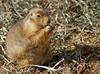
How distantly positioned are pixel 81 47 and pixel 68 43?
231mm

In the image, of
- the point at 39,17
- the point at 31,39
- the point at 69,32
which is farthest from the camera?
the point at 69,32

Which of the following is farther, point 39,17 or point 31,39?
point 31,39

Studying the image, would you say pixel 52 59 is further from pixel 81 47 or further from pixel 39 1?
pixel 39 1

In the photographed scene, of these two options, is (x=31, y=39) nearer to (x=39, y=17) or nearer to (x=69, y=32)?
(x=39, y=17)

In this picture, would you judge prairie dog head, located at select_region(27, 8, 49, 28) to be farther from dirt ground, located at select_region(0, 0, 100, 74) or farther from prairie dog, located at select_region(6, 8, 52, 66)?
dirt ground, located at select_region(0, 0, 100, 74)

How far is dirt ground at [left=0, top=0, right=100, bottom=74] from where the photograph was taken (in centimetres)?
473

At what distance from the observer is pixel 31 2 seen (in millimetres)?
5863

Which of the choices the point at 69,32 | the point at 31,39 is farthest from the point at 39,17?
the point at 69,32

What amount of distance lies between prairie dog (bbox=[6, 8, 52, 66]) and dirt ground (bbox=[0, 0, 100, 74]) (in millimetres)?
170

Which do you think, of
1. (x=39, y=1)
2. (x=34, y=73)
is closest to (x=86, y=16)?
(x=39, y=1)

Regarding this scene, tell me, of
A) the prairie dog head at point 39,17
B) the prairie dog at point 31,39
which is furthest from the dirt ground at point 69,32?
the prairie dog head at point 39,17

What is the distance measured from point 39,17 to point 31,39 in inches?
10.9

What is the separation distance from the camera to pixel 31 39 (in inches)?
176

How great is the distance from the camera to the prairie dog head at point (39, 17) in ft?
14.2
